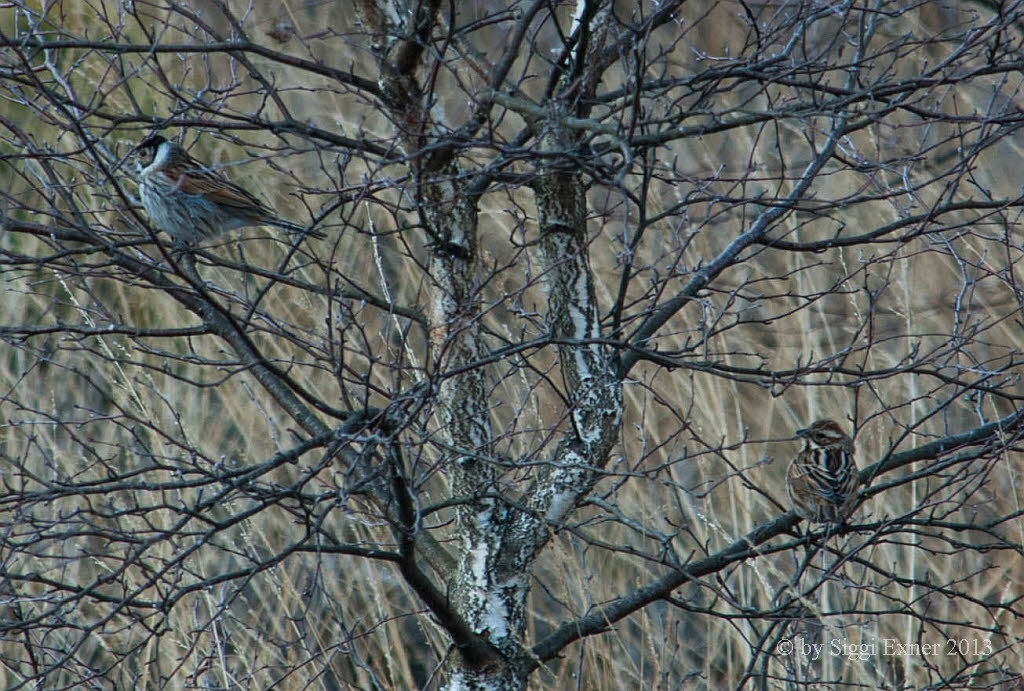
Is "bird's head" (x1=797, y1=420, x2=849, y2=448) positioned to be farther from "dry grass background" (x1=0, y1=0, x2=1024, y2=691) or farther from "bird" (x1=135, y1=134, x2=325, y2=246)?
"bird" (x1=135, y1=134, x2=325, y2=246)

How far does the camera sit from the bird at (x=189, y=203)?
14.5 ft

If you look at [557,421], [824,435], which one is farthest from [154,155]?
[824,435]

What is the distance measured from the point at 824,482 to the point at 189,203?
2.83 metres

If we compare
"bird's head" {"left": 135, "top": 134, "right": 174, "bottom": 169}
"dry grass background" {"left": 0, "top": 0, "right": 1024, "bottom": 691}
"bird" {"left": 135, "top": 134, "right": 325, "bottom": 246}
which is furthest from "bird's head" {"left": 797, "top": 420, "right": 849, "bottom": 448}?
"bird's head" {"left": 135, "top": 134, "right": 174, "bottom": 169}

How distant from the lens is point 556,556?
3.95 m

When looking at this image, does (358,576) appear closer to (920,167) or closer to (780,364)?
(780,364)

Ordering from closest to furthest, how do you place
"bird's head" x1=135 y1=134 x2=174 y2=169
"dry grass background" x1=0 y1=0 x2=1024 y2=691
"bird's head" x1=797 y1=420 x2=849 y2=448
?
"bird's head" x1=797 y1=420 x2=849 y2=448 → "dry grass background" x1=0 y1=0 x2=1024 y2=691 → "bird's head" x1=135 y1=134 x2=174 y2=169

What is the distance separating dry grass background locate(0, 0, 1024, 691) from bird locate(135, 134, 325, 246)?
154 mm

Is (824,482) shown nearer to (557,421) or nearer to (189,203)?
(557,421)

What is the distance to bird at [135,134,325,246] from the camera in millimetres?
4434

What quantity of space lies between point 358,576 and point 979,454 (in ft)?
9.08

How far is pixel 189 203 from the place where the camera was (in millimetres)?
4691

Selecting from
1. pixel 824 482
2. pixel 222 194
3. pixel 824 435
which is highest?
pixel 222 194

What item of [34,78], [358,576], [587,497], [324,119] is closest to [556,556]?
[587,497]
